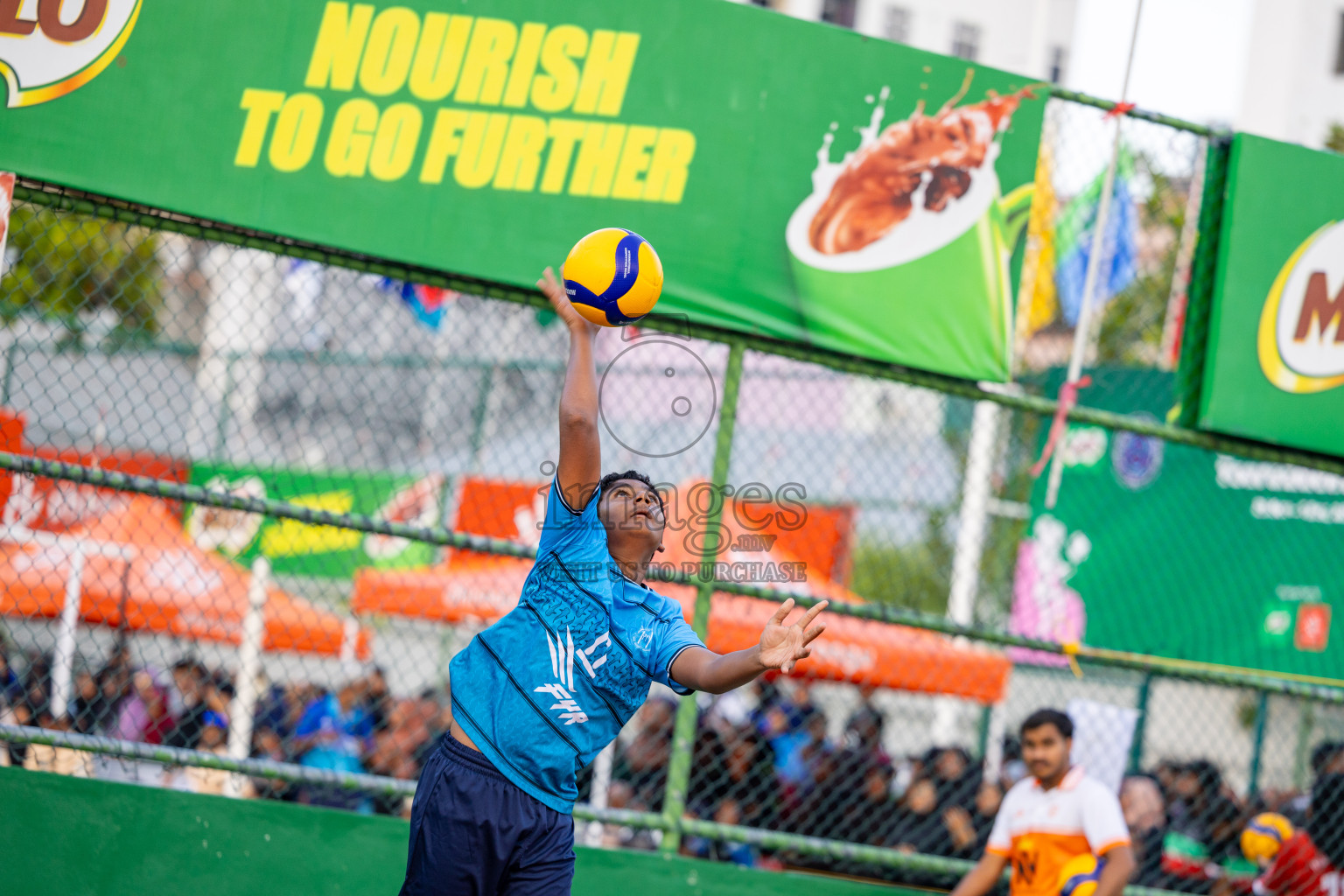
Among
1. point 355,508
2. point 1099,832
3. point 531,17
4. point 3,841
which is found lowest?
point 3,841

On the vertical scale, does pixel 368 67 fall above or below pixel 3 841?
above

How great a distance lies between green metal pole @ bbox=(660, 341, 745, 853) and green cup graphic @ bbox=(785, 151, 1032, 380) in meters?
0.52

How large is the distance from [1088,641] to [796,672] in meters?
2.30

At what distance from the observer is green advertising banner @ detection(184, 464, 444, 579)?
9.38m

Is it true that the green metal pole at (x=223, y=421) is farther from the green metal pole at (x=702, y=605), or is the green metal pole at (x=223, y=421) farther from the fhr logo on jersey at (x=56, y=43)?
the green metal pole at (x=702, y=605)

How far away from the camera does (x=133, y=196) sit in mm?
4766

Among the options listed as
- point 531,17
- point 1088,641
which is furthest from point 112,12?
point 1088,641

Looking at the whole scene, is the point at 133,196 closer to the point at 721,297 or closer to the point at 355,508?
the point at 721,297

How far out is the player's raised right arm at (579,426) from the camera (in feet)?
10.6

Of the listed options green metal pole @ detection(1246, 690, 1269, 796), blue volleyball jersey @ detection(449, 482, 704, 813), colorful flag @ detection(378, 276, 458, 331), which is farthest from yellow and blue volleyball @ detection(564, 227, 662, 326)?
green metal pole @ detection(1246, 690, 1269, 796)

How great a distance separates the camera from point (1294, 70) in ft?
84.9

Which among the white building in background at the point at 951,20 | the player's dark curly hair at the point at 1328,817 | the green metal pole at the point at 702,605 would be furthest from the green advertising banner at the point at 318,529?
the white building in background at the point at 951,20

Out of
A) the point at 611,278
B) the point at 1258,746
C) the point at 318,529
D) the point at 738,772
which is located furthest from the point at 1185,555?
the point at 318,529

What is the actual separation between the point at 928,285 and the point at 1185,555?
4.53m
